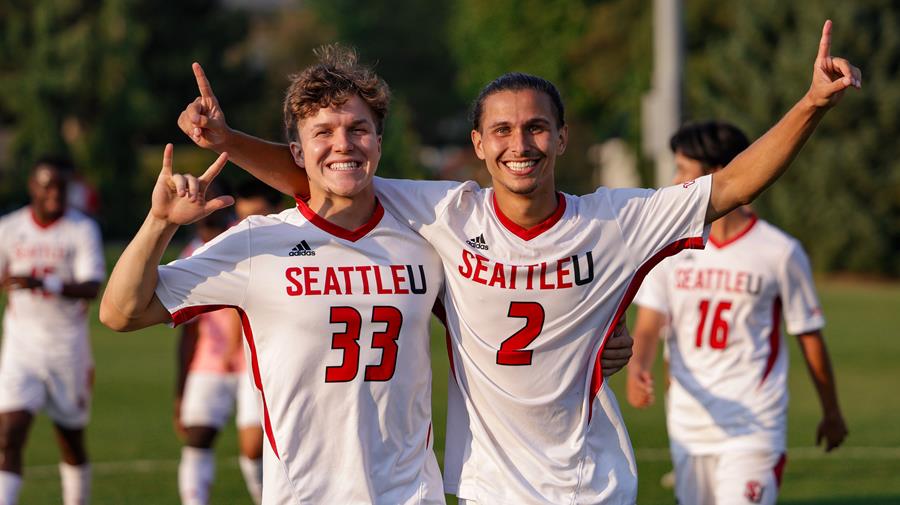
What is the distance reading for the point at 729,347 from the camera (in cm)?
744

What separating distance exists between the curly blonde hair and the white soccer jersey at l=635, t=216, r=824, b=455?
2689 millimetres

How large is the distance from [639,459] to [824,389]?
18.1ft

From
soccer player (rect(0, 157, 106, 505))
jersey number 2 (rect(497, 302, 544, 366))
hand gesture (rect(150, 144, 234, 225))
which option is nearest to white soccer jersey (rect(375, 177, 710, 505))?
jersey number 2 (rect(497, 302, 544, 366))

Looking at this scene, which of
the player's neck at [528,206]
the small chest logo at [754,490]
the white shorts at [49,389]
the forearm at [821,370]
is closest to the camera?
the player's neck at [528,206]

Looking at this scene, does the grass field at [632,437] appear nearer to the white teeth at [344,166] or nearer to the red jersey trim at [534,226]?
the red jersey trim at [534,226]

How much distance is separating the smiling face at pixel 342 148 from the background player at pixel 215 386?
14.3 ft

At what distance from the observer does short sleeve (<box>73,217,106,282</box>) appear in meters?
10.6

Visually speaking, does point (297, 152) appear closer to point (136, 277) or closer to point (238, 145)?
point (238, 145)

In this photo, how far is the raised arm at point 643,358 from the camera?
7426mm

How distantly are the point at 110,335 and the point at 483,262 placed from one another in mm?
22375

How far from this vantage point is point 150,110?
177ft

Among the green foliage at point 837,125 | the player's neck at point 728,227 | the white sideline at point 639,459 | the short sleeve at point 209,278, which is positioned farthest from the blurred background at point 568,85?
the short sleeve at point 209,278

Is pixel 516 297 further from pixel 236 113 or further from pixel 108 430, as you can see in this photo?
pixel 236 113

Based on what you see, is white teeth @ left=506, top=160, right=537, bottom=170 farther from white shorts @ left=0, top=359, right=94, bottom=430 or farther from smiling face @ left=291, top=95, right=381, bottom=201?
white shorts @ left=0, top=359, right=94, bottom=430
